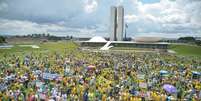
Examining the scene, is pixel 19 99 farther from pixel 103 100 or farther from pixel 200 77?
pixel 200 77

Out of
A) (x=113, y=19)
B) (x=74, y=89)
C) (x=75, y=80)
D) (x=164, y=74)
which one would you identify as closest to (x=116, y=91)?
(x=74, y=89)

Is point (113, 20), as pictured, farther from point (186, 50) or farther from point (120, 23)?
point (186, 50)

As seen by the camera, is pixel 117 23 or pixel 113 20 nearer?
pixel 113 20

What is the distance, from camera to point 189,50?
84312 mm

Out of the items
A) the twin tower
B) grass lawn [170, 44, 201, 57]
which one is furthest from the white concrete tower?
grass lawn [170, 44, 201, 57]

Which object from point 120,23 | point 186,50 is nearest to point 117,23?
point 120,23

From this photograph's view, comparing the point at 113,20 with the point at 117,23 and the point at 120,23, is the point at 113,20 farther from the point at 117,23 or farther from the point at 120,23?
the point at 120,23

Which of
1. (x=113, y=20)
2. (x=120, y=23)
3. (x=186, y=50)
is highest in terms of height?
(x=113, y=20)

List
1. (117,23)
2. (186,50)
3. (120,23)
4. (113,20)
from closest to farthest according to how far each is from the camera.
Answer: (186,50), (113,20), (120,23), (117,23)

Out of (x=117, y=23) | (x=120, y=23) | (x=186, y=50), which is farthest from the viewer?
(x=117, y=23)

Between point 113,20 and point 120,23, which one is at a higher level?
point 113,20

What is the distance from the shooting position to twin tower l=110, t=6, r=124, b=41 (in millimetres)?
131000

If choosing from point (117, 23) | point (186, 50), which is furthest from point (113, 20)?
point (186, 50)

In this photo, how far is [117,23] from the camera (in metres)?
133
